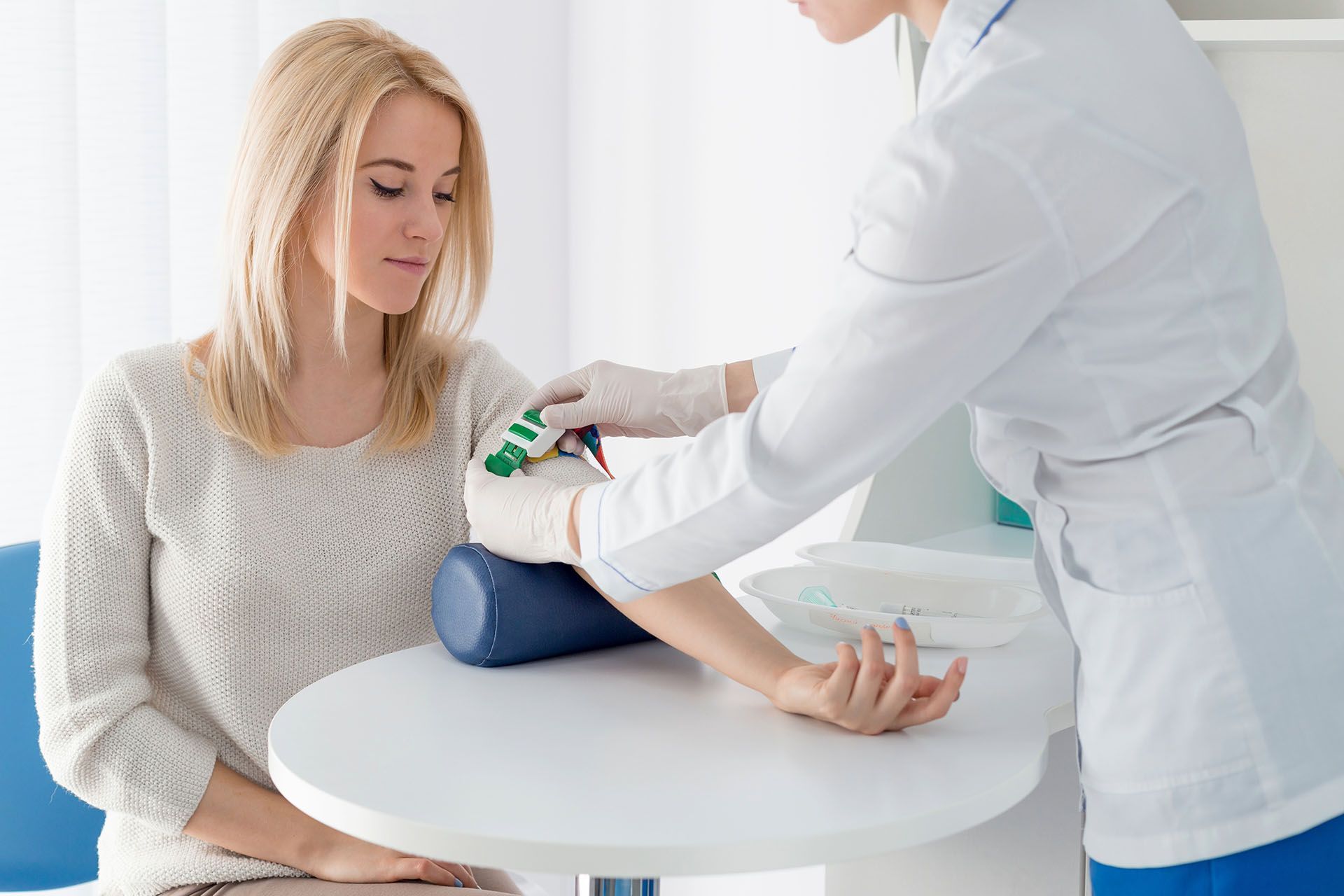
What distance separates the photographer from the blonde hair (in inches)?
50.4

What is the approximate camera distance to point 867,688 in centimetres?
88

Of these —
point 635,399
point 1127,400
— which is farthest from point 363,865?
point 1127,400

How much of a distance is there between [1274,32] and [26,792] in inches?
66.6

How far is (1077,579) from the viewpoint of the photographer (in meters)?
0.83

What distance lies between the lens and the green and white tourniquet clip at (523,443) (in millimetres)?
1206

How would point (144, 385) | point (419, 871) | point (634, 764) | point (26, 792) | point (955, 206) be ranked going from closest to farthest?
point (955, 206), point (634, 764), point (419, 871), point (144, 385), point (26, 792)

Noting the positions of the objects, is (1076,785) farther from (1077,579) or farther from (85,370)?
(85,370)

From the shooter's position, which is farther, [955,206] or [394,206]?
[394,206]

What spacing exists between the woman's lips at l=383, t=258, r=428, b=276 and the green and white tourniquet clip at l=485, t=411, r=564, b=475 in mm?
246

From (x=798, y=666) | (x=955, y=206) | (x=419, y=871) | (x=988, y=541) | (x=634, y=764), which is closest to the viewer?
(x=955, y=206)

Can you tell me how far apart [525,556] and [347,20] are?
2.39ft

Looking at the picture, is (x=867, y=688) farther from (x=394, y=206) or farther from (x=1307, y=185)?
(x=1307, y=185)

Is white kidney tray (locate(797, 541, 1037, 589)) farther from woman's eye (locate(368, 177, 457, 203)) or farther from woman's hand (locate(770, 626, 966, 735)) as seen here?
woman's eye (locate(368, 177, 457, 203))

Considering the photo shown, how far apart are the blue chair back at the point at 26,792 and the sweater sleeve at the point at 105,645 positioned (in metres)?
0.23
